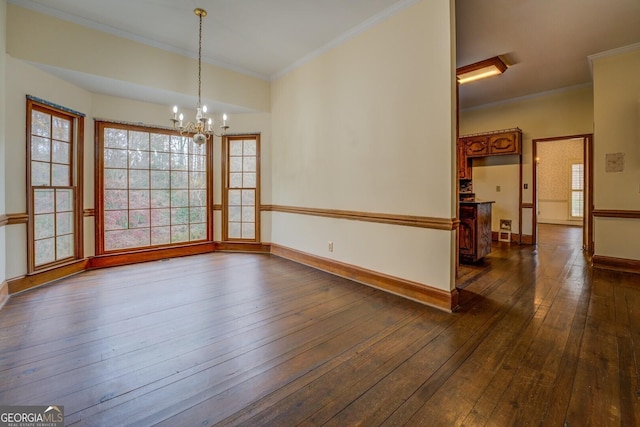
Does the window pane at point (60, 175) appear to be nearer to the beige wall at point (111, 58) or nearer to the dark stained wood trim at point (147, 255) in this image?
the dark stained wood trim at point (147, 255)

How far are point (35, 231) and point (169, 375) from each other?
123 inches

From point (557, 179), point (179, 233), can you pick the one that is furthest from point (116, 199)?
point (557, 179)

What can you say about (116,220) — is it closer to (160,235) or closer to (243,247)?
(160,235)

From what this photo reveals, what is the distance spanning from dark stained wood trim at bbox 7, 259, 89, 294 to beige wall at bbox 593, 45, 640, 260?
7494 millimetres

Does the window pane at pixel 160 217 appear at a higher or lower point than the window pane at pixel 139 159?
lower

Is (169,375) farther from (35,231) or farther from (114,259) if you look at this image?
(114,259)

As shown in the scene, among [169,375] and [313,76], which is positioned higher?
[313,76]

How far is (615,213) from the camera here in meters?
4.25

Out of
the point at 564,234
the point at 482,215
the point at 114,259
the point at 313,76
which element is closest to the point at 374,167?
the point at 313,76

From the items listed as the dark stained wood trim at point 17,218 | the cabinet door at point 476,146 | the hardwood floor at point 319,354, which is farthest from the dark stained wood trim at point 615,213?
the dark stained wood trim at point 17,218

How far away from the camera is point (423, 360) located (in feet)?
6.50

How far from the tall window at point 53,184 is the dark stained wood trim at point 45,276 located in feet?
0.26

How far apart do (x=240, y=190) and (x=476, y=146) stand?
5215 mm

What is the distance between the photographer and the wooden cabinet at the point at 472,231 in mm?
4355
